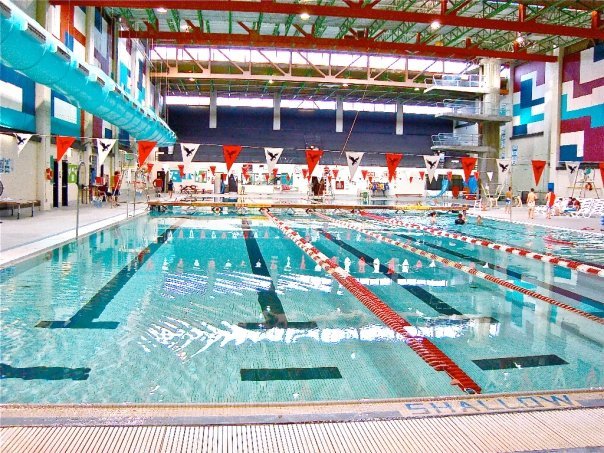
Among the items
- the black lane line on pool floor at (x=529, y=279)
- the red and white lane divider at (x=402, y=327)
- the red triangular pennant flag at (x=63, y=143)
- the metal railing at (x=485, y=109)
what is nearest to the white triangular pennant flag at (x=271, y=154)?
the black lane line on pool floor at (x=529, y=279)

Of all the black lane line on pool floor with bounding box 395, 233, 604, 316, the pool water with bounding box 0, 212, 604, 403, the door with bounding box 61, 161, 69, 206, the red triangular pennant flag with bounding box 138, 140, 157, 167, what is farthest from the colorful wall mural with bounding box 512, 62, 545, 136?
the pool water with bounding box 0, 212, 604, 403

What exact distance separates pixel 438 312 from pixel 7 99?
11.9 m

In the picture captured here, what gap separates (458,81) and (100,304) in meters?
28.4

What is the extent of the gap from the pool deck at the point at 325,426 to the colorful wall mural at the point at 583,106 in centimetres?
2489

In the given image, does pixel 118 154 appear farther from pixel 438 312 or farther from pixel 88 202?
pixel 438 312

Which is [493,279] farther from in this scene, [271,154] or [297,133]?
[297,133]

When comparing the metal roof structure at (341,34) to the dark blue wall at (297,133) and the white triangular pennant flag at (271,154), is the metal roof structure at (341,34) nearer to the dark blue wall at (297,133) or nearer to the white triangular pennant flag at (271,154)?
Answer: the dark blue wall at (297,133)

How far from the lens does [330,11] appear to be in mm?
15141

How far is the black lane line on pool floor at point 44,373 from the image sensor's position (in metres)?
3.51

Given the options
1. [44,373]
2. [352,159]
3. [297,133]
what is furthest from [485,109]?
[44,373]

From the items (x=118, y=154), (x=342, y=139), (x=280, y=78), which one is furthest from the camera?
(x=342, y=139)

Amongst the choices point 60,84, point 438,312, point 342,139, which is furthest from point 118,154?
point 438,312

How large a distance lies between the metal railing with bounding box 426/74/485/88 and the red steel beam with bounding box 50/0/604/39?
13.2 meters

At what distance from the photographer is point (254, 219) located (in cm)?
1639
